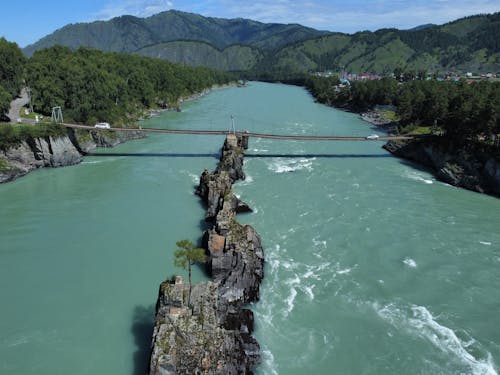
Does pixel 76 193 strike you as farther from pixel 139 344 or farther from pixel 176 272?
pixel 139 344

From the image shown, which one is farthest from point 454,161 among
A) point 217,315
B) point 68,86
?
point 68,86

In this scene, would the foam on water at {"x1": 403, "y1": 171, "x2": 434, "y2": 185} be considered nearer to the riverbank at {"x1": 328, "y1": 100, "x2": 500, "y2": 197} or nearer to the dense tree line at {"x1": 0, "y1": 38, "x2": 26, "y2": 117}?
the riverbank at {"x1": 328, "y1": 100, "x2": 500, "y2": 197}

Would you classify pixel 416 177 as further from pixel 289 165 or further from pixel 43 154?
pixel 43 154

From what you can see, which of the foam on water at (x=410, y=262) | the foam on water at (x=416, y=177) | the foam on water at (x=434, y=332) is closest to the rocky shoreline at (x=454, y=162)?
the foam on water at (x=416, y=177)

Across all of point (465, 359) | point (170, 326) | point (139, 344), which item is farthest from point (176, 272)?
point (465, 359)

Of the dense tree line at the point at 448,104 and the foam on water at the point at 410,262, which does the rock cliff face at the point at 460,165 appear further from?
the foam on water at the point at 410,262

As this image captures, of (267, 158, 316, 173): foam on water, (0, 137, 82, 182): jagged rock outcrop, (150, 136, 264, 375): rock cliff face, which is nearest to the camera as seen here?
(150, 136, 264, 375): rock cliff face

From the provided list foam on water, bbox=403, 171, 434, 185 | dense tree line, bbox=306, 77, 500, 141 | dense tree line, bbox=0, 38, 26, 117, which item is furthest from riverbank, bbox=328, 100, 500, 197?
dense tree line, bbox=0, 38, 26, 117
